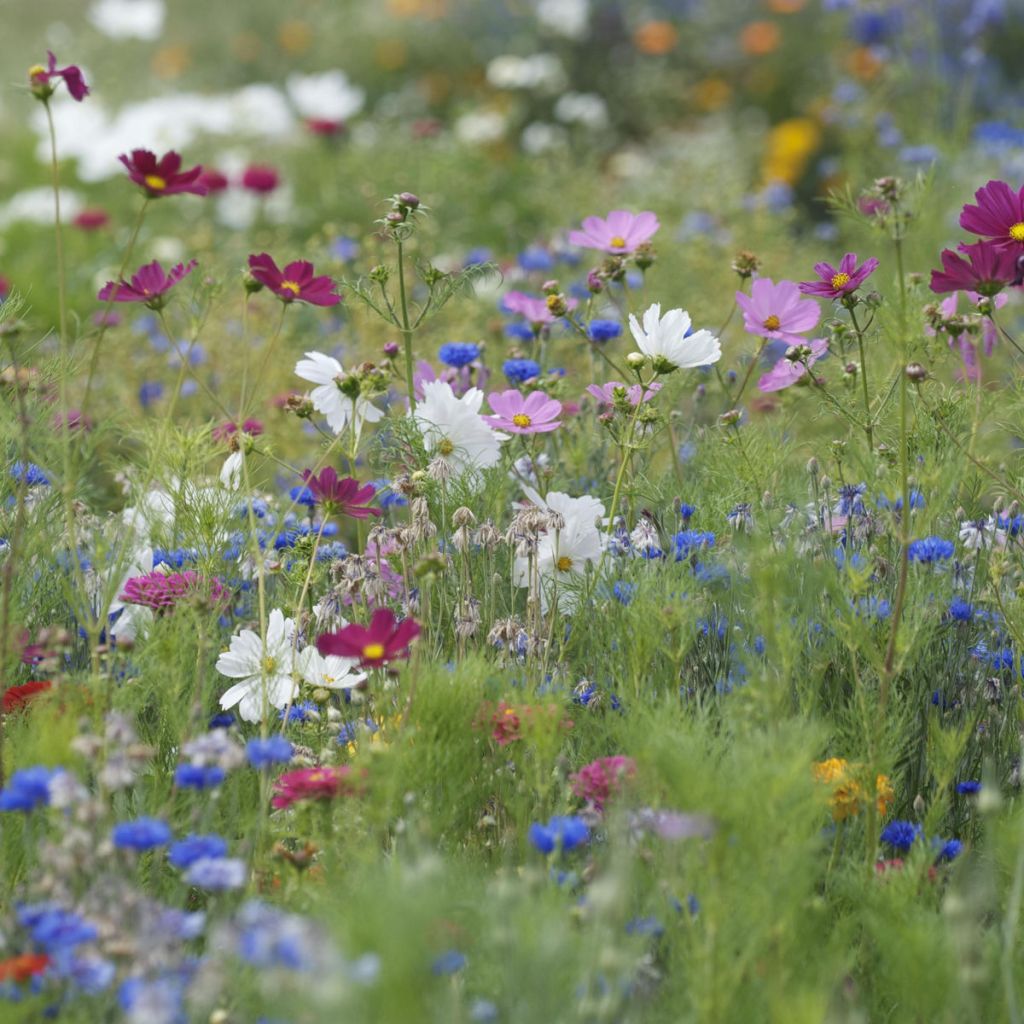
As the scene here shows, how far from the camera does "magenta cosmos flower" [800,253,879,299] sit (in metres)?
2.11

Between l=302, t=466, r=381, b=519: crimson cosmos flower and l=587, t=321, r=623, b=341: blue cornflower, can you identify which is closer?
l=302, t=466, r=381, b=519: crimson cosmos flower

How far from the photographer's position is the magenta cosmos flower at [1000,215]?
2066 mm

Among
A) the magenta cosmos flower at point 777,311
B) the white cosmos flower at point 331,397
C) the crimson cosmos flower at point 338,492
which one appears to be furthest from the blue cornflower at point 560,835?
the magenta cosmos flower at point 777,311

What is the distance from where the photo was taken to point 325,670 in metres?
2.17

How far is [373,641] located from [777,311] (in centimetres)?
112

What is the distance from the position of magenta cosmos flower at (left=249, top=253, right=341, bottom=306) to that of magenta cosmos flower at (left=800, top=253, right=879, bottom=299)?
2.48ft

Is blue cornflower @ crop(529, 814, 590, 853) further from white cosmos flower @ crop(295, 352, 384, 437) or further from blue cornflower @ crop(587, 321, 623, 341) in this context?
blue cornflower @ crop(587, 321, 623, 341)

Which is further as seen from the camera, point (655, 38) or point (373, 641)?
point (655, 38)

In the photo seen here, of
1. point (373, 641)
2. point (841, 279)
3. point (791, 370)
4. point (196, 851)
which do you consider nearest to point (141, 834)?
point (196, 851)

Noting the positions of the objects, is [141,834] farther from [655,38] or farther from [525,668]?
[655,38]

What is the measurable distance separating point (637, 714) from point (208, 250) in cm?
385

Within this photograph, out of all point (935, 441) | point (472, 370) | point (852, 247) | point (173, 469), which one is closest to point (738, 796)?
point (935, 441)

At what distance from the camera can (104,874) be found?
1.52m

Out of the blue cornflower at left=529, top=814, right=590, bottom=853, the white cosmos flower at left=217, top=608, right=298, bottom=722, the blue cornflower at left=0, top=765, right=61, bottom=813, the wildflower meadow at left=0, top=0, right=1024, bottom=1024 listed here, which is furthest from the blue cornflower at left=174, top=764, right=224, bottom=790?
the white cosmos flower at left=217, top=608, right=298, bottom=722
